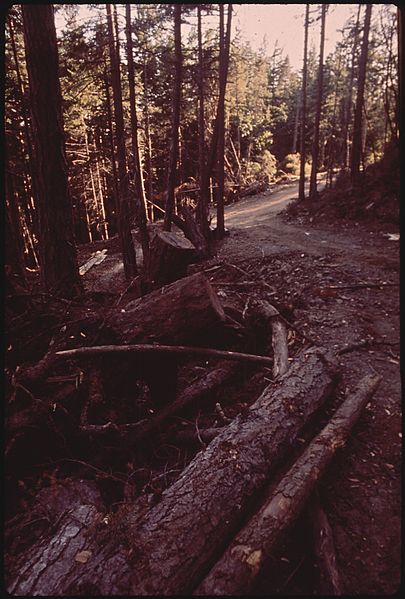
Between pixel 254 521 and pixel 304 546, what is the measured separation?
676mm

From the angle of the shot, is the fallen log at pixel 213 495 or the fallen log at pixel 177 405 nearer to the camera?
the fallen log at pixel 213 495

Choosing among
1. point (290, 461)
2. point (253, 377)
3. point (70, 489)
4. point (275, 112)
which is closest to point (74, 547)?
point (70, 489)

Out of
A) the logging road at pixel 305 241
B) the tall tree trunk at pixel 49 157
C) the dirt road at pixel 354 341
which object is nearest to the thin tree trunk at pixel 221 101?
the logging road at pixel 305 241

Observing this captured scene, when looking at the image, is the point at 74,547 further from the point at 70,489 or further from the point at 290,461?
the point at 290,461

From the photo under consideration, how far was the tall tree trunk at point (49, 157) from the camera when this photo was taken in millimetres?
4977

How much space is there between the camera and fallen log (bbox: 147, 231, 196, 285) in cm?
707

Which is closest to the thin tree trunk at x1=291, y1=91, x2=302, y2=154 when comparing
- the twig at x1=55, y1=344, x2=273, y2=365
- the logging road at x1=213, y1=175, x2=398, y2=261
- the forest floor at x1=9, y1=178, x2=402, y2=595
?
the logging road at x1=213, y1=175, x2=398, y2=261

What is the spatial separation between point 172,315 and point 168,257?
2.69 meters

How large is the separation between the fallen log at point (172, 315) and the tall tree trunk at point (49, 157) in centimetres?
146

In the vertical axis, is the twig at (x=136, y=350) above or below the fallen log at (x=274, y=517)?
above

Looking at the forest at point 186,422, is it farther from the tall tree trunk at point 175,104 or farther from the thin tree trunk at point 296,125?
the thin tree trunk at point 296,125

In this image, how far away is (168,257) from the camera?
7188mm

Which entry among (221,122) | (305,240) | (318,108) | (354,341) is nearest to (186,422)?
(354,341)

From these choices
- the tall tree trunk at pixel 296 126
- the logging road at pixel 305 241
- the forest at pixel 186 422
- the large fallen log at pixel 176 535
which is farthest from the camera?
the tall tree trunk at pixel 296 126
